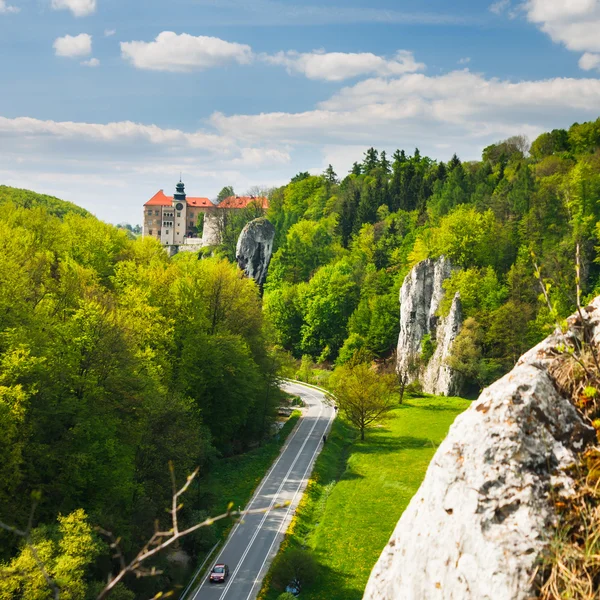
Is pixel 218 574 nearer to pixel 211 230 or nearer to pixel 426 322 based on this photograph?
pixel 426 322

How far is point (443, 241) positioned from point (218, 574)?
51887 mm

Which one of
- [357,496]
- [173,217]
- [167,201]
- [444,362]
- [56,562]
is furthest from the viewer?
[167,201]

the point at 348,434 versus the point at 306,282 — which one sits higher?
the point at 306,282

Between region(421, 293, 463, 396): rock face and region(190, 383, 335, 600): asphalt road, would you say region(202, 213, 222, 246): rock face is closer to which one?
region(421, 293, 463, 396): rock face

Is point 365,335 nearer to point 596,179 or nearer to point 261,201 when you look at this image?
point 596,179

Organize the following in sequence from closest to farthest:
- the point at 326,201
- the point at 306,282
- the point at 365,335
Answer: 1. the point at 365,335
2. the point at 306,282
3. the point at 326,201

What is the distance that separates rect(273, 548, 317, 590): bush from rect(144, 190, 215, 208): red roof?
115 meters

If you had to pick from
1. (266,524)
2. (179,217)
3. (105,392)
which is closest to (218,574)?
(266,524)

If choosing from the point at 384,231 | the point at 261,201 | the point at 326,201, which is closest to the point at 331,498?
the point at 384,231

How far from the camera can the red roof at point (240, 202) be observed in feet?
408

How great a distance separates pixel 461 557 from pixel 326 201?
4785 inches

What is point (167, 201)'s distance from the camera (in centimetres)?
13775

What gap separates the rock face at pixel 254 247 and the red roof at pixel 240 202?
23.2 metres

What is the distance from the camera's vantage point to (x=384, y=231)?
92.4 metres
